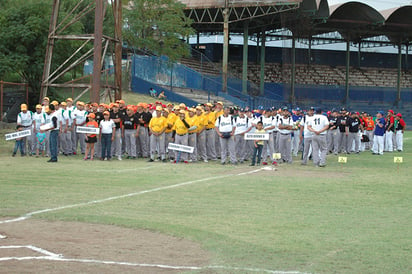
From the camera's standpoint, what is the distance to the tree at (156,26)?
46.7m

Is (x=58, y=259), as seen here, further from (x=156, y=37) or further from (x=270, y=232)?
(x=156, y=37)

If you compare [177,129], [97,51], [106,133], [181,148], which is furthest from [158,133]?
[97,51]

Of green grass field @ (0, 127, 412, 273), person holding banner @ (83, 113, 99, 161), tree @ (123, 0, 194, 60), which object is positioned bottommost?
green grass field @ (0, 127, 412, 273)

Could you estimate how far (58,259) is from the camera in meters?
8.03

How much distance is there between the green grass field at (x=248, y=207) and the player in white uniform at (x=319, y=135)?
4.34 ft

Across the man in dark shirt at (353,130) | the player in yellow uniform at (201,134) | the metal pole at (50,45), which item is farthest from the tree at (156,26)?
the player in yellow uniform at (201,134)

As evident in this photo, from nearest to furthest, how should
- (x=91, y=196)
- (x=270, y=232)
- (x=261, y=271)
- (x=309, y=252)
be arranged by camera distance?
(x=261, y=271) → (x=309, y=252) → (x=270, y=232) → (x=91, y=196)

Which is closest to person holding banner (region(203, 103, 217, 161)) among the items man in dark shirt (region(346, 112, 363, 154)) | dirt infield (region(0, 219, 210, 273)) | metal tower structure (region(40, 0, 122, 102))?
metal tower structure (region(40, 0, 122, 102))

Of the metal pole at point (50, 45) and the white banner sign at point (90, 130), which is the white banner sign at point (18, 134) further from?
the metal pole at point (50, 45)

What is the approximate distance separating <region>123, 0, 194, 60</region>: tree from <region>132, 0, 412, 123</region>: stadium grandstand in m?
1.84

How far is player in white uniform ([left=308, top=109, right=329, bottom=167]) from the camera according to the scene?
71.5 ft

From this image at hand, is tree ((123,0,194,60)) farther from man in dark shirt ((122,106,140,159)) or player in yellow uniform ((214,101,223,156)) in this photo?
man in dark shirt ((122,106,140,159))

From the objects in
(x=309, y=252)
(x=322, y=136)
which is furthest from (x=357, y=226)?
(x=322, y=136)

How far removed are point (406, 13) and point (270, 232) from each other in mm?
55621
